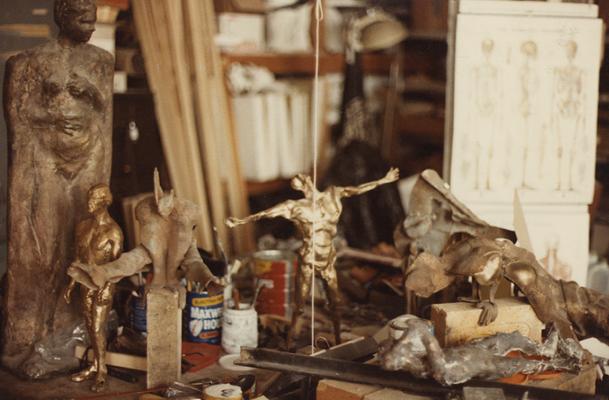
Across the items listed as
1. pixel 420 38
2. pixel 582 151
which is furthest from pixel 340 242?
pixel 420 38

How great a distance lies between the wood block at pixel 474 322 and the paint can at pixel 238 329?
0.79 m

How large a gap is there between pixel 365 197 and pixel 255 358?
95.4 inches

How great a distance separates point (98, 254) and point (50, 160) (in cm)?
46

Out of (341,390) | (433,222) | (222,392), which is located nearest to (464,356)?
(341,390)

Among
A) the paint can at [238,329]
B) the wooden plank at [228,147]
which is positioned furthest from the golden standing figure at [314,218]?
the wooden plank at [228,147]

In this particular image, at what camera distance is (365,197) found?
5.19 metres

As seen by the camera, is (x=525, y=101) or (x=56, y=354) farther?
(x=525, y=101)

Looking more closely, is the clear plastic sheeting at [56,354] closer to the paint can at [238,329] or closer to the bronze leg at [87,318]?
the bronze leg at [87,318]

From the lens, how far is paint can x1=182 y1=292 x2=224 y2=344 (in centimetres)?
Result: 344

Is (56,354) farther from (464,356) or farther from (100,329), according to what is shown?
(464,356)

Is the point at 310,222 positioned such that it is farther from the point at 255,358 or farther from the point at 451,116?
the point at 451,116

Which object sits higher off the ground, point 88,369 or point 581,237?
point 581,237

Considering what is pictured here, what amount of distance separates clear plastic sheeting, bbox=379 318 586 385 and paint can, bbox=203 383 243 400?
0.49 m

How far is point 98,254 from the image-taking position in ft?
9.64
